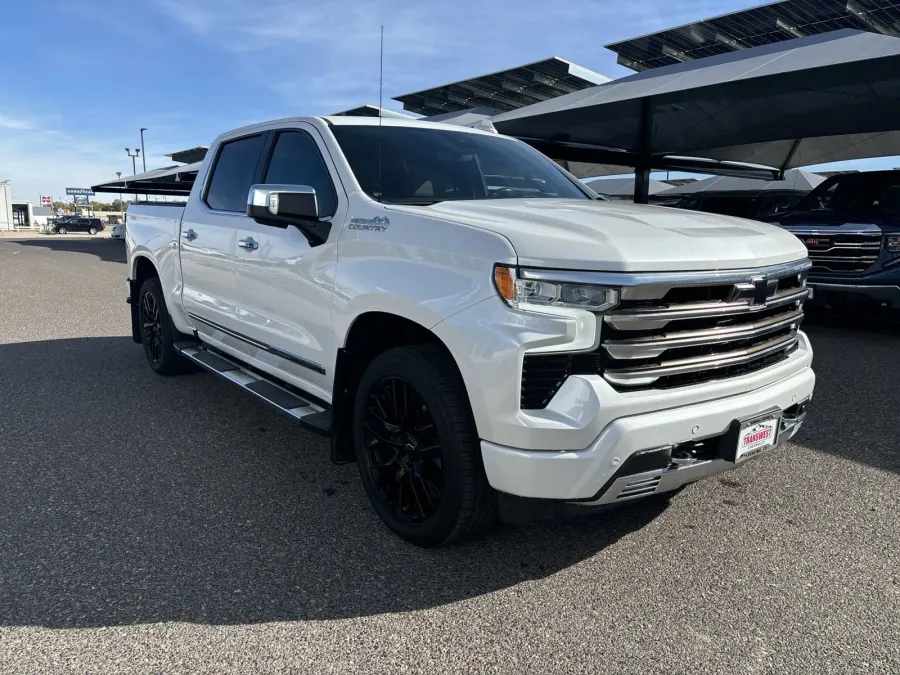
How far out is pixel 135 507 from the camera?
3.31 meters

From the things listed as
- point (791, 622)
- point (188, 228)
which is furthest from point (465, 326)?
point (188, 228)

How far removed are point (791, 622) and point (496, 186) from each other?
250cm

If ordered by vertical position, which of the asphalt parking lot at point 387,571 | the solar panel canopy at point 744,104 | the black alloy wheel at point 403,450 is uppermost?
the solar panel canopy at point 744,104

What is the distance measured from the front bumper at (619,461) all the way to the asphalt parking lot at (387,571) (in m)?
0.50

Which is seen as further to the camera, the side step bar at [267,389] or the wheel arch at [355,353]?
the side step bar at [267,389]

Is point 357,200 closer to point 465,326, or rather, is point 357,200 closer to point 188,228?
point 465,326

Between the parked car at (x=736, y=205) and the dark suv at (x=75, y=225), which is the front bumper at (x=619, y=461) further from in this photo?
the dark suv at (x=75, y=225)

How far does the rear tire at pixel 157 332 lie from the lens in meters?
5.49

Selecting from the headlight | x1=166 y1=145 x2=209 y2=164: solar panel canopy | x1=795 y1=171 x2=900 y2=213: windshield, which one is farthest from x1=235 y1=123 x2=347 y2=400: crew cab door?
x1=166 y1=145 x2=209 y2=164: solar panel canopy

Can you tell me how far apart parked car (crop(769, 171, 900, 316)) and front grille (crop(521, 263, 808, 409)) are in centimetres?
537

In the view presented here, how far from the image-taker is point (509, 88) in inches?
1128

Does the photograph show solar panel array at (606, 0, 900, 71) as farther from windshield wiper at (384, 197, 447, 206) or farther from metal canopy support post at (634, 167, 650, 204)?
windshield wiper at (384, 197, 447, 206)

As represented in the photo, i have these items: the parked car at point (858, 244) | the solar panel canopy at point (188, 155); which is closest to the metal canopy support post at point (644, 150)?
the parked car at point (858, 244)

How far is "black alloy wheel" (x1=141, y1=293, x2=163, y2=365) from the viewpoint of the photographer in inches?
225
